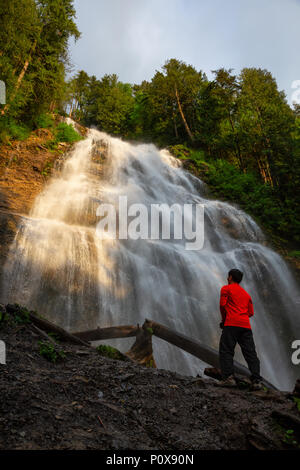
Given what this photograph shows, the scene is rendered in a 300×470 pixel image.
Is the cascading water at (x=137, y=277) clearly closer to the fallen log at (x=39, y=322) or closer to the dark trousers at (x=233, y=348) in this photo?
the fallen log at (x=39, y=322)

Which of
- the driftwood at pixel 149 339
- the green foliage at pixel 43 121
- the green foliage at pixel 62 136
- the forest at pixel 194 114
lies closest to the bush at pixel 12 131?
the forest at pixel 194 114

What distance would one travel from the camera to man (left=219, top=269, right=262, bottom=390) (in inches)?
147

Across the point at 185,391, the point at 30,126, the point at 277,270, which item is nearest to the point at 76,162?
the point at 30,126

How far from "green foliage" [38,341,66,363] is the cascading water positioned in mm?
4316

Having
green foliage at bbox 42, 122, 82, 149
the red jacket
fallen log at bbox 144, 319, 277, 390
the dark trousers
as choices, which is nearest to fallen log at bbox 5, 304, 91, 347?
fallen log at bbox 144, 319, 277, 390

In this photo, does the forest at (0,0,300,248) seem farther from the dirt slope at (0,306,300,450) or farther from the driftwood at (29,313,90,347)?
the dirt slope at (0,306,300,450)

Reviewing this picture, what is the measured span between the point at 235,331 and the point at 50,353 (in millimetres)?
2629

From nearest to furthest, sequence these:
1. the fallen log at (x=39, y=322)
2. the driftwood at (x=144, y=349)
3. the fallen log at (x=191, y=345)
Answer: the fallen log at (x=39, y=322) → the fallen log at (x=191, y=345) → the driftwood at (x=144, y=349)

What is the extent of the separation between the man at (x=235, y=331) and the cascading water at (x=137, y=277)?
4037mm

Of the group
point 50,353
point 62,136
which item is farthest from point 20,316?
point 62,136

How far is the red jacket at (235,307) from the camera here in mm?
3871

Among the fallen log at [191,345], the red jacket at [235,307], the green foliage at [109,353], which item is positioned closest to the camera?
the red jacket at [235,307]

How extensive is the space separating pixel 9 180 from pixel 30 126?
22.9 ft
